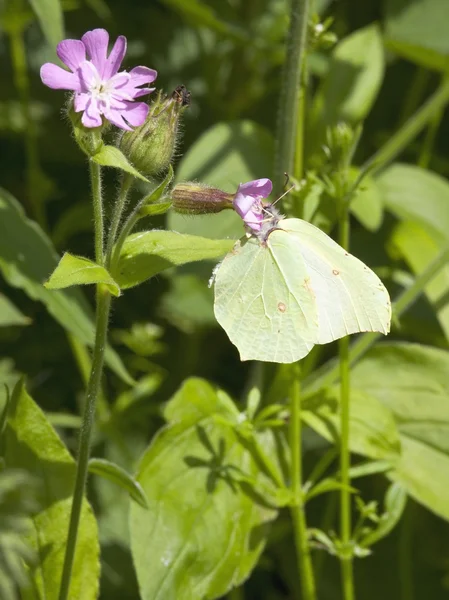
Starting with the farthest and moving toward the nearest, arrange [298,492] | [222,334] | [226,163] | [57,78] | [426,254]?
1. [222,334]
2. [426,254]
3. [226,163]
4. [298,492]
5. [57,78]

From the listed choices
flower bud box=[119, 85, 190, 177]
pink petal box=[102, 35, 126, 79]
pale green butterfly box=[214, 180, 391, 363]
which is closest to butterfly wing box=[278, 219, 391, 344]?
pale green butterfly box=[214, 180, 391, 363]

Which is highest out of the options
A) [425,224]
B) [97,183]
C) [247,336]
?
[97,183]

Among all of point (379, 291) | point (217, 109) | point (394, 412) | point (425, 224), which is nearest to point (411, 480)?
point (394, 412)

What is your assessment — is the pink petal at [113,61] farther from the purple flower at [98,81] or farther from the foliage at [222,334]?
the foliage at [222,334]

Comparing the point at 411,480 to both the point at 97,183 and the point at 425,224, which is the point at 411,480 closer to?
the point at 425,224

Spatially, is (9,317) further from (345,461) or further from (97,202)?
(345,461)

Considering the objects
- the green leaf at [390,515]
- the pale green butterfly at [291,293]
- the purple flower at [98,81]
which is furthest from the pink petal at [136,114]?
the green leaf at [390,515]

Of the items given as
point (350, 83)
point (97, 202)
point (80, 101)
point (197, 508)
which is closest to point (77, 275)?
point (97, 202)
